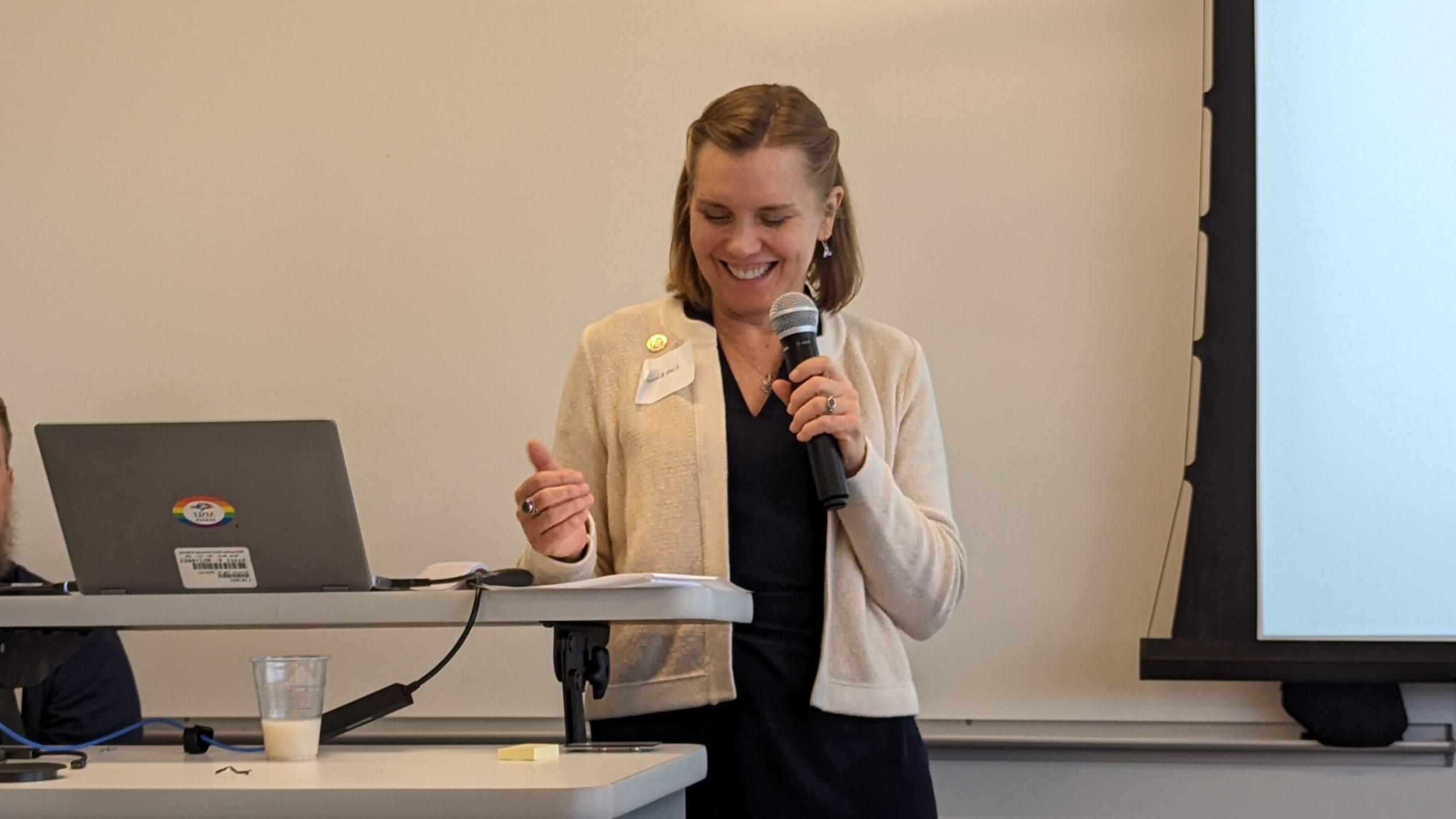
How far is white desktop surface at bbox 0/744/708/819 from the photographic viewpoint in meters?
1.04

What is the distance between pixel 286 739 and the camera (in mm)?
1317

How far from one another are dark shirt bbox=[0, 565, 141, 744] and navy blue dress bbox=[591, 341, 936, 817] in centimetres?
105

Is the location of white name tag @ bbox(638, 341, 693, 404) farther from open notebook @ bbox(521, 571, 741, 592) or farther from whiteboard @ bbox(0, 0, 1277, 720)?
whiteboard @ bbox(0, 0, 1277, 720)

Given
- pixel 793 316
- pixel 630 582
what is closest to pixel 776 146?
pixel 793 316

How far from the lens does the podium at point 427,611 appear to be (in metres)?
1.32

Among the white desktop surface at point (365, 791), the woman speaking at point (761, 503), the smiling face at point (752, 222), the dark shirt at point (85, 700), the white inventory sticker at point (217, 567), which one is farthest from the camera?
the dark shirt at point (85, 700)

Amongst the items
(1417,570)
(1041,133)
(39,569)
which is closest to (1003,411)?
(1041,133)

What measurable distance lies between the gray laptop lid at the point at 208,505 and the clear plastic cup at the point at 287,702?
0.10 metres

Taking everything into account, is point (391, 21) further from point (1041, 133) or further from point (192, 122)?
point (1041, 133)

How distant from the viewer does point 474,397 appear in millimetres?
2717

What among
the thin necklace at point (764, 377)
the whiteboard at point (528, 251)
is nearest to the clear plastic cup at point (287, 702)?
the thin necklace at point (764, 377)

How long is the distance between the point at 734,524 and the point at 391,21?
160 centimetres

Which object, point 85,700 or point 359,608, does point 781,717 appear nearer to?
point 359,608

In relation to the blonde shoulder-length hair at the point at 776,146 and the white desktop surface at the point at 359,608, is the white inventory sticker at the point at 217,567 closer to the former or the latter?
the white desktop surface at the point at 359,608
